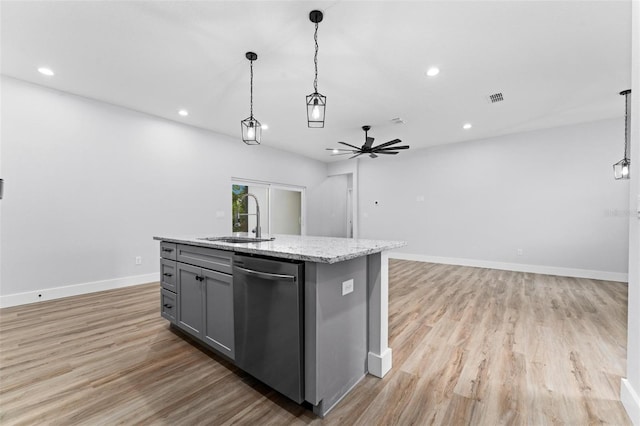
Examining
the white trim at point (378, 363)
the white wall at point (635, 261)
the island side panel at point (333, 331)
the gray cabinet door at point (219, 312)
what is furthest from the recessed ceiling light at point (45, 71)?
the white wall at point (635, 261)

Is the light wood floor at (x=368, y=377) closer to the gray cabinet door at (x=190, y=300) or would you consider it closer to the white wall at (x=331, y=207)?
the gray cabinet door at (x=190, y=300)

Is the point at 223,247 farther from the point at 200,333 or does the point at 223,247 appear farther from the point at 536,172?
the point at 536,172

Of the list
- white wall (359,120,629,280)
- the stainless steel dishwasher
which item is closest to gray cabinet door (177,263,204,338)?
the stainless steel dishwasher

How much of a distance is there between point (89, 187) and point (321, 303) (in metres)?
Result: 4.20

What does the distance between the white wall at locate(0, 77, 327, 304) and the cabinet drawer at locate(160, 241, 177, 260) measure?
1.17 m

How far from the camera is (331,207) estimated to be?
831cm

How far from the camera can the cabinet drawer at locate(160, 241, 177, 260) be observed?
2510 millimetres

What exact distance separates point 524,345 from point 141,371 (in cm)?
319

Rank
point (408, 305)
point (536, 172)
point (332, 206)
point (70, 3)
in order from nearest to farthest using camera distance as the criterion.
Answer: point (70, 3) → point (408, 305) → point (536, 172) → point (332, 206)

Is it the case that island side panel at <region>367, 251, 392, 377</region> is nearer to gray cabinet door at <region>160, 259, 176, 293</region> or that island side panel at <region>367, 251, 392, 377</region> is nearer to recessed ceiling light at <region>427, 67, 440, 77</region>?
gray cabinet door at <region>160, 259, 176, 293</region>

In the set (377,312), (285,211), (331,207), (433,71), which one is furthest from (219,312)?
(331,207)

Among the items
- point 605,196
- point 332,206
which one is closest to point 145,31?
point 332,206

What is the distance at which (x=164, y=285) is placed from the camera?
2.64 m

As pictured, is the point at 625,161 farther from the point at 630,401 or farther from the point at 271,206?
the point at 271,206
